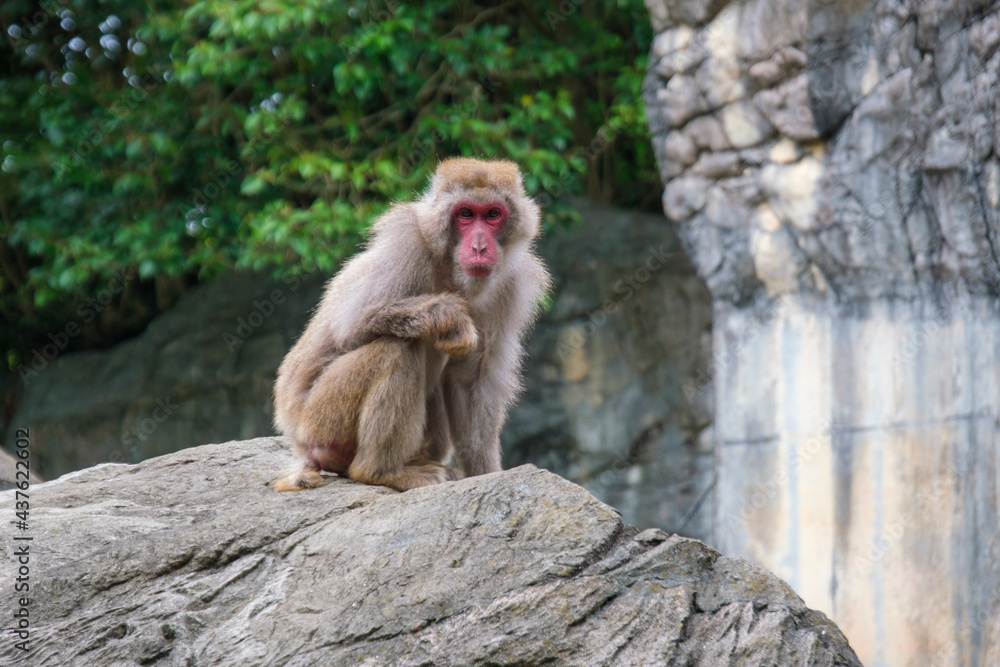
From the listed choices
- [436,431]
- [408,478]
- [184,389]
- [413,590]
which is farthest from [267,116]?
[413,590]

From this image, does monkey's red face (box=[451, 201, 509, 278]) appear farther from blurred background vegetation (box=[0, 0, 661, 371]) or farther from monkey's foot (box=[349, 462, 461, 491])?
blurred background vegetation (box=[0, 0, 661, 371])

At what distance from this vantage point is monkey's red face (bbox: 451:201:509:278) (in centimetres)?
444

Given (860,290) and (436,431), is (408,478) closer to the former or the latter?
(436,431)

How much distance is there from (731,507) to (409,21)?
4289mm

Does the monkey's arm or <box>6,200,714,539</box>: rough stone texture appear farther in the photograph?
<box>6,200,714,539</box>: rough stone texture

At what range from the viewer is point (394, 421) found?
4207mm

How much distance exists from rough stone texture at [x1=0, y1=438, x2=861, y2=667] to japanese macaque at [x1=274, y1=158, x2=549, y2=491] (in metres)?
0.36

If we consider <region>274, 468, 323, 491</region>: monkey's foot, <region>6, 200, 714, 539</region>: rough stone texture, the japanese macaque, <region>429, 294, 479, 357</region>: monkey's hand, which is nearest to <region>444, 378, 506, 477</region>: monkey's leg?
the japanese macaque

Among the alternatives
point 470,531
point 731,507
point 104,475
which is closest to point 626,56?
point 731,507

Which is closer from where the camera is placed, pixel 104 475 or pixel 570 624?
pixel 570 624

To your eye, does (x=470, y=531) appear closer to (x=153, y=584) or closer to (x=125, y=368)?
(x=153, y=584)

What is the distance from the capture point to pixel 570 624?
10.1 ft

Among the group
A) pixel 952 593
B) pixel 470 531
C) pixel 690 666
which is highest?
pixel 470 531

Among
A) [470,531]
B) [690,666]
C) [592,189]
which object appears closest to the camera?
[690,666]
